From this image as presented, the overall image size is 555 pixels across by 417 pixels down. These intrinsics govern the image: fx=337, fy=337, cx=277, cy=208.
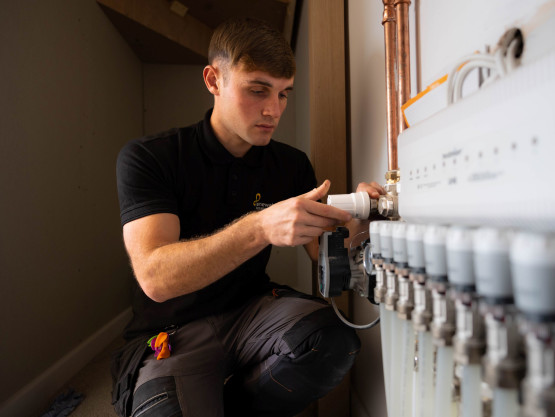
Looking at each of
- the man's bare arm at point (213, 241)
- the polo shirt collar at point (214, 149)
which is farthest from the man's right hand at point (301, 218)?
the polo shirt collar at point (214, 149)

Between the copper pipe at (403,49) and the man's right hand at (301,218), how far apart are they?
260 mm

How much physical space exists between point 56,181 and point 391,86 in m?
1.33

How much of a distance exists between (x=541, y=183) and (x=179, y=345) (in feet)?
2.74

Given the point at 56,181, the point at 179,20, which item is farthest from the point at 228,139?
the point at 179,20

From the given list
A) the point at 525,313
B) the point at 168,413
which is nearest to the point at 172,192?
the point at 168,413

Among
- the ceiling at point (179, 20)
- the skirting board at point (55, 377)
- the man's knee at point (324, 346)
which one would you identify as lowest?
the skirting board at point (55, 377)

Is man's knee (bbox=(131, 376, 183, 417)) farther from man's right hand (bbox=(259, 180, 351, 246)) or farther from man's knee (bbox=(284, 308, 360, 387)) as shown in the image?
man's right hand (bbox=(259, 180, 351, 246))

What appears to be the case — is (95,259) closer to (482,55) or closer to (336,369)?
(336,369)

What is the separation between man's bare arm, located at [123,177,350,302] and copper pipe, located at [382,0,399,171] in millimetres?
200

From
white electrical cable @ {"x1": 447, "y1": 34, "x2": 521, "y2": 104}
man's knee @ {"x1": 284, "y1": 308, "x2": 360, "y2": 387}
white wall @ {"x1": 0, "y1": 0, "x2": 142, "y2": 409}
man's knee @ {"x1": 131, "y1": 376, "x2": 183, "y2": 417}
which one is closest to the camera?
white electrical cable @ {"x1": 447, "y1": 34, "x2": 521, "y2": 104}

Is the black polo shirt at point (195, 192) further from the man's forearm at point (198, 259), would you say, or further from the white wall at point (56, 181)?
the white wall at point (56, 181)

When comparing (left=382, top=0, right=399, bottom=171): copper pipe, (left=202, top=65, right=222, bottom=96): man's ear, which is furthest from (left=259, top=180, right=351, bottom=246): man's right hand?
(left=202, top=65, right=222, bottom=96): man's ear

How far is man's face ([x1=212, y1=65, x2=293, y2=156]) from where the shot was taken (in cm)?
91

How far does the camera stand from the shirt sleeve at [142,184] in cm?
83
